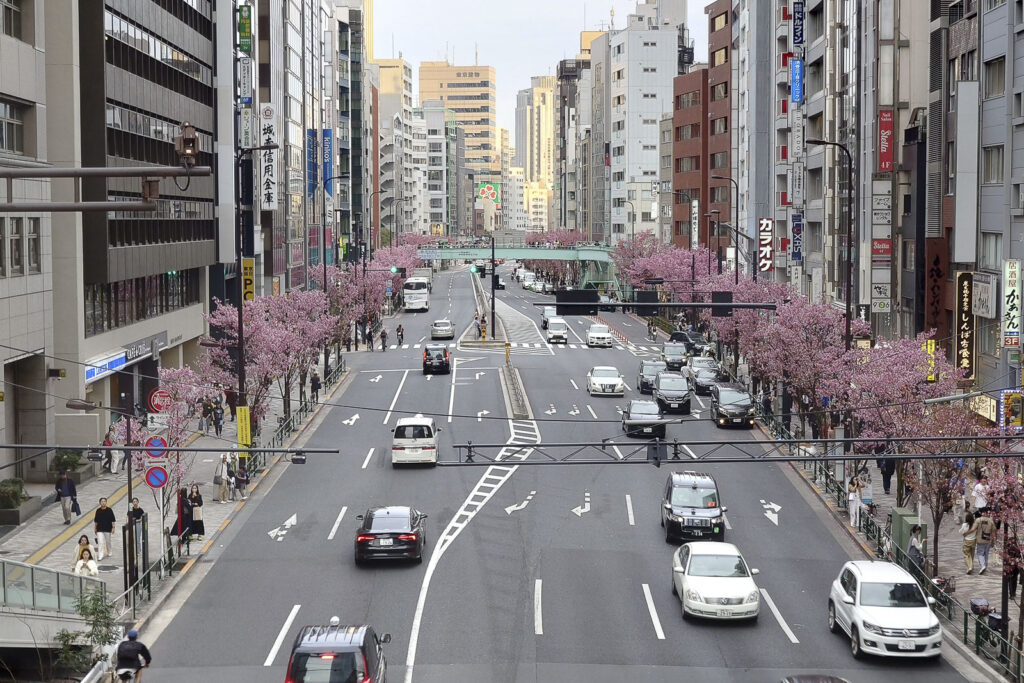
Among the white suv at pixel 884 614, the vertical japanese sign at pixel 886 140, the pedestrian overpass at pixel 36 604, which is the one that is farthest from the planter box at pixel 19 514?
the vertical japanese sign at pixel 886 140

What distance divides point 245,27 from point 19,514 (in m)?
44.9

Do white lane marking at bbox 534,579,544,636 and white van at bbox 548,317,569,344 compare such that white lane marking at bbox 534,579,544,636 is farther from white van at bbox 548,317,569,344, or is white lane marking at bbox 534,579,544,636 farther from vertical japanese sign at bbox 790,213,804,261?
white van at bbox 548,317,569,344

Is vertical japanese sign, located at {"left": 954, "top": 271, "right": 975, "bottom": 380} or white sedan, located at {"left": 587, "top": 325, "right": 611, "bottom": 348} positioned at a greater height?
vertical japanese sign, located at {"left": 954, "top": 271, "right": 975, "bottom": 380}

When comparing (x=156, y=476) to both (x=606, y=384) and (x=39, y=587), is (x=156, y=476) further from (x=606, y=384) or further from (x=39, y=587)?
Answer: (x=606, y=384)

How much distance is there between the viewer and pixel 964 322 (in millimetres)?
46031

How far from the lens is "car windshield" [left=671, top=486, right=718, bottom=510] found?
3738 cm

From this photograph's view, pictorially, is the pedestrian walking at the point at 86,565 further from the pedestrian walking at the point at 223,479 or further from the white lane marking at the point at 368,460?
the white lane marking at the point at 368,460

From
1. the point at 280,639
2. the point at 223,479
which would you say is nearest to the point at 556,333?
the point at 223,479

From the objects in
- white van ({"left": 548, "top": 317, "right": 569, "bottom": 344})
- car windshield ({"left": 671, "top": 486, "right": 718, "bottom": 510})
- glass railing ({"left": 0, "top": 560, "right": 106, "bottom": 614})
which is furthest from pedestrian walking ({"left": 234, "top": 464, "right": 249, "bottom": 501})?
white van ({"left": 548, "top": 317, "right": 569, "bottom": 344})

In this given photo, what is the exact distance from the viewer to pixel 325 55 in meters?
132

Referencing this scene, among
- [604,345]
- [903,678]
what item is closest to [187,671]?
[903,678]

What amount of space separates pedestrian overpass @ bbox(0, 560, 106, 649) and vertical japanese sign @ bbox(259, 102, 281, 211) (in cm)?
5675

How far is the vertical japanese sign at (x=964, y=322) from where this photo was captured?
45.1m

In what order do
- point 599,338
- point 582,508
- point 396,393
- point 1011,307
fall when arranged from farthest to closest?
point 599,338 < point 396,393 < point 582,508 < point 1011,307
